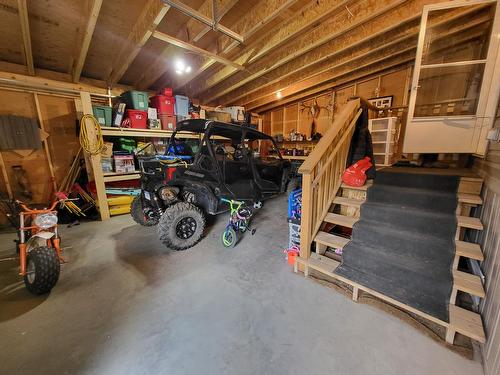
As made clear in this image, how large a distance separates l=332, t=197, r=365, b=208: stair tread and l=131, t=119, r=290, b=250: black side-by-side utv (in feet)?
4.90

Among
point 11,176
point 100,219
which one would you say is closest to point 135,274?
point 100,219

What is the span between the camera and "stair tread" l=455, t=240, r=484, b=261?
148 centimetres

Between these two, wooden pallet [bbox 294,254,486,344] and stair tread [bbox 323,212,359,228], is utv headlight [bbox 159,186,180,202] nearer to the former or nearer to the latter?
wooden pallet [bbox 294,254,486,344]

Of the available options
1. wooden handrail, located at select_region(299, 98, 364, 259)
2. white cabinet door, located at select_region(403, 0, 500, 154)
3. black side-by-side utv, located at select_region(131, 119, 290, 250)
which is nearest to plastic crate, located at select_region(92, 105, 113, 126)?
black side-by-side utv, located at select_region(131, 119, 290, 250)

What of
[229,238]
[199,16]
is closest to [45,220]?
[229,238]

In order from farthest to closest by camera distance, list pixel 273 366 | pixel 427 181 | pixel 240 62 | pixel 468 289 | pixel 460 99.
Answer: pixel 240 62 < pixel 460 99 < pixel 427 181 < pixel 468 289 < pixel 273 366

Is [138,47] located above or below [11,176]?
above

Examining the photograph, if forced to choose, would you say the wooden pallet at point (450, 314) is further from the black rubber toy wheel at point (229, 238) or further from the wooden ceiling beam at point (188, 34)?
the wooden ceiling beam at point (188, 34)

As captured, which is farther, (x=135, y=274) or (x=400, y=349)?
(x=135, y=274)

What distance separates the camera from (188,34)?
331 cm

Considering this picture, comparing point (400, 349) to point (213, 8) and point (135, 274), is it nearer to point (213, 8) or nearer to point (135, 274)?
point (135, 274)

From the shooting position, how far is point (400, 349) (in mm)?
1316

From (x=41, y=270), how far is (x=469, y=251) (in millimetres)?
3629

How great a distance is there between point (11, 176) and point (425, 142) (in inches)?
287
